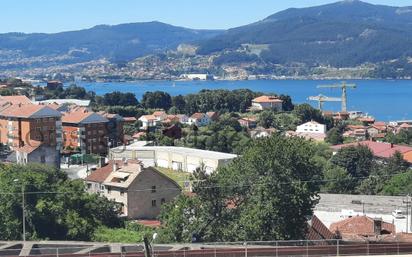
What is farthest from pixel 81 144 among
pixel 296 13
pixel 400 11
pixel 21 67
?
pixel 400 11

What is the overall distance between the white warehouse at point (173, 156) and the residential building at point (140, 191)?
12.1ft

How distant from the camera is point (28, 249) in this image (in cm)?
495

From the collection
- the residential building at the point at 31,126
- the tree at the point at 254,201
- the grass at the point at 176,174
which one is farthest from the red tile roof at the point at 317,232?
the residential building at the point at 31,126

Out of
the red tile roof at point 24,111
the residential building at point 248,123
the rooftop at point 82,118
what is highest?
the red tile roof at point 24,111

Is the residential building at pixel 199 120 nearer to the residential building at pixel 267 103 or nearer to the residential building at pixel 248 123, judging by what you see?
the residential building at pixel 248 123

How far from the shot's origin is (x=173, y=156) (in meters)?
15.2

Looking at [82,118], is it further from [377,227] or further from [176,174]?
[377,227]

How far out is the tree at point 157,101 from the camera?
28.5m

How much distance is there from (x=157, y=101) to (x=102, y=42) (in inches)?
4969

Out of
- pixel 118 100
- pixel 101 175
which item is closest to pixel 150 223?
pixel 101 175

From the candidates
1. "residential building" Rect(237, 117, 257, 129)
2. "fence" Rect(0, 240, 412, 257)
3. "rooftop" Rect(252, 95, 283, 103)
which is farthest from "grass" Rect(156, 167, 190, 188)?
"rooftop" Rect(252, 95, 283, 103)

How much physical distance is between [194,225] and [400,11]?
177m

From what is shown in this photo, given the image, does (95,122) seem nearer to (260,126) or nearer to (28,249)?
(260,126)

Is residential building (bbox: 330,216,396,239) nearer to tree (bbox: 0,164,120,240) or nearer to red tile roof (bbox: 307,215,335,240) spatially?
red tile roof (bbox: 307,215,335,240)
